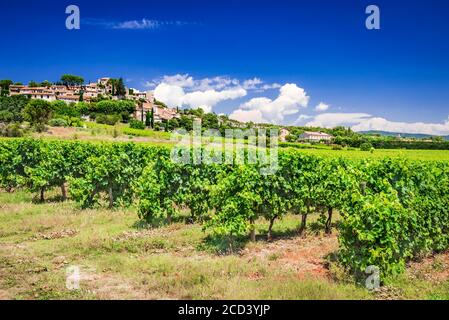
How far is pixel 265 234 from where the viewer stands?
Answer: 14266 millimetres

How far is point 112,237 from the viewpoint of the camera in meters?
12.9

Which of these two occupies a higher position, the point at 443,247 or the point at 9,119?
the point at 9,119

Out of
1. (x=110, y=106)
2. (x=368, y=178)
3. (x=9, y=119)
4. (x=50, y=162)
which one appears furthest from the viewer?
(x=110, y=106)

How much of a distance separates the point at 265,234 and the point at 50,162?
13222 millimetres

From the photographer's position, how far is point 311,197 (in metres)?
14.4

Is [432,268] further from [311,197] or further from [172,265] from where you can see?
[172,265]

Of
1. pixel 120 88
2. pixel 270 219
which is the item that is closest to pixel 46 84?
Result: pixel 120 88

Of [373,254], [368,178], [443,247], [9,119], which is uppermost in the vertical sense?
[9,119]

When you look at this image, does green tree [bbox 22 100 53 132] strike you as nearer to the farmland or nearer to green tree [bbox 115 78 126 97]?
the farmland

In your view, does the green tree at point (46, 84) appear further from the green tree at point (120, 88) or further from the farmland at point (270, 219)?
the farmland at point (270, 219)

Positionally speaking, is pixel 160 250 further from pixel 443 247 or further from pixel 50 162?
pixel 50 162
